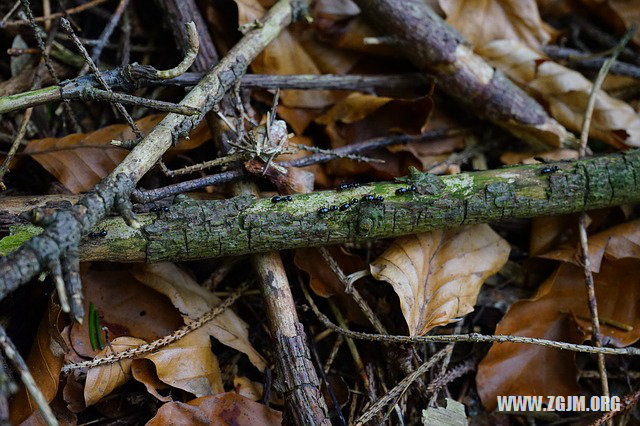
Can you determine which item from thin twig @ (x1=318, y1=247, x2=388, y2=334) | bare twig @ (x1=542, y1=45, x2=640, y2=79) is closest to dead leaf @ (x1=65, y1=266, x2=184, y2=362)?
thin twig @ (x1=318, y1=247, x2=388, y2=334)

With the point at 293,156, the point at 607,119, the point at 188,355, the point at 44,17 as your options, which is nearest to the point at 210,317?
the point at 188,355

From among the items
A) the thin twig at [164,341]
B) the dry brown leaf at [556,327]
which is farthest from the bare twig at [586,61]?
the thin twig at [164,341]

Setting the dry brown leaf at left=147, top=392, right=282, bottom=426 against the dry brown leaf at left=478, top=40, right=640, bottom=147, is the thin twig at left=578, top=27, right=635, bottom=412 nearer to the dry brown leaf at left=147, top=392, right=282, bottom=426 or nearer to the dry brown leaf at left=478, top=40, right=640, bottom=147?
the dry brown leaf at left=478, top=40, right=640, bottom=147

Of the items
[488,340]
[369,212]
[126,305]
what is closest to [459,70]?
[369,212]

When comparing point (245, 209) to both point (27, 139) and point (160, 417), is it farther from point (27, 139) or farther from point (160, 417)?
point (27, 139)

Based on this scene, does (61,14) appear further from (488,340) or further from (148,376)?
(488,340)
